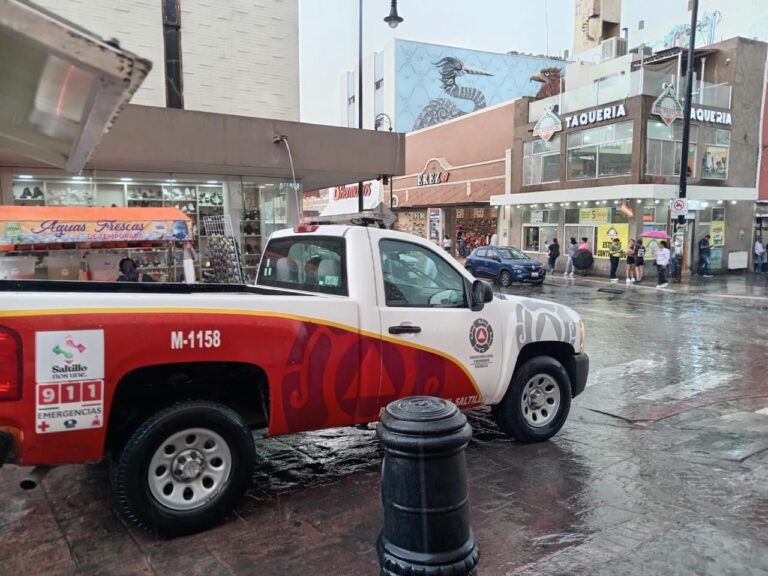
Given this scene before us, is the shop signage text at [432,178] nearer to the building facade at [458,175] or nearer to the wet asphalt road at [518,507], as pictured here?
the building facade at [458,175]

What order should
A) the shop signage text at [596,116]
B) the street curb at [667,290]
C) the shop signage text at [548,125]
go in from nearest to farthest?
the street curb at [667,290], the shop signage text at [596,116], the shop signage text at [548,125]

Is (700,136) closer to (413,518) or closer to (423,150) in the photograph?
(423,150)

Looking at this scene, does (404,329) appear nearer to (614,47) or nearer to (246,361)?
(246,361)

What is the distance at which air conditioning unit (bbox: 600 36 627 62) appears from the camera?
33469 mm

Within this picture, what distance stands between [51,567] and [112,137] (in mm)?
10067

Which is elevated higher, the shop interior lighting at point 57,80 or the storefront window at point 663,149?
the storefront window at point 663,149

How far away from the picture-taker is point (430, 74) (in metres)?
56.3

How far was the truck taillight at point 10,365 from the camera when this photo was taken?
3.17 meters

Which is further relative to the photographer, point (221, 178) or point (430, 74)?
point (430, 74)

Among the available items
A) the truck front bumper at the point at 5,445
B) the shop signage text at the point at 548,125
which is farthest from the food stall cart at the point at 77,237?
the shop signage text at the point at 548,125

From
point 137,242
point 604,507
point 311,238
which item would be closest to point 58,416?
point 311,238

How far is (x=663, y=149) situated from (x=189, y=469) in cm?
2628

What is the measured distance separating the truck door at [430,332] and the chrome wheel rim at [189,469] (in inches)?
49.1

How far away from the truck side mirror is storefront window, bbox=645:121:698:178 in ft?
75.8
